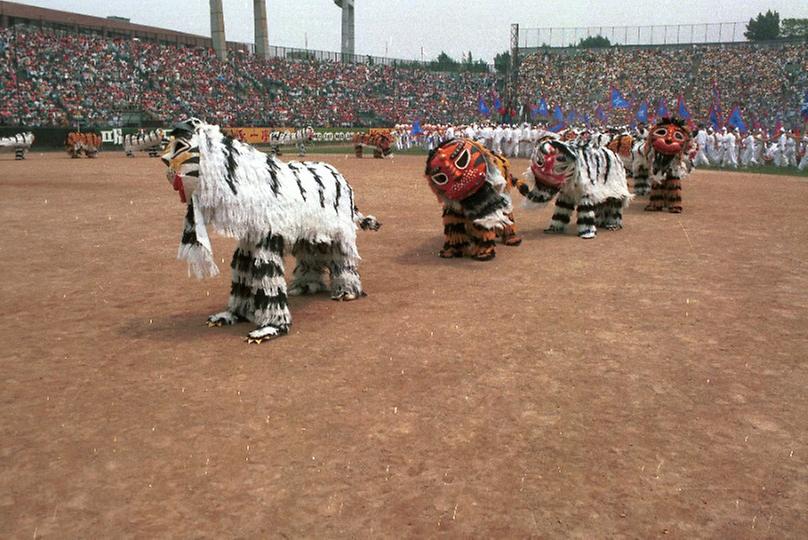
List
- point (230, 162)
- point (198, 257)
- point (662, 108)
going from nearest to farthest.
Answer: point (198, 257)
point (230, 162)
point (662, 108)

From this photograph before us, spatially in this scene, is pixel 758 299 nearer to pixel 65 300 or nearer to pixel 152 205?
pixel 65 300

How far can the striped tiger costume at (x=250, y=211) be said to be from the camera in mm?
5660

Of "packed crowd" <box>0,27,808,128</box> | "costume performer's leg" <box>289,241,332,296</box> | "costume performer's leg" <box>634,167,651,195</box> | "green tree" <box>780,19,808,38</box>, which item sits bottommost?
"costume performer's leg" <box>289,241,332,296</box>

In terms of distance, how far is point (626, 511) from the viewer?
3.23 metres

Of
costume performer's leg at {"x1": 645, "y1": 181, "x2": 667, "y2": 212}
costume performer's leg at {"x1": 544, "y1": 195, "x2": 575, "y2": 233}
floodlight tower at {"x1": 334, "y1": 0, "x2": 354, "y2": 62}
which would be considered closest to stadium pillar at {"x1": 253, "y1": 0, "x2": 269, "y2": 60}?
floodlight tower at {"x1": 334, "y1": 0, "x2": 354, "y2": 62}

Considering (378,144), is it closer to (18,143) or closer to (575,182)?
(18,143)

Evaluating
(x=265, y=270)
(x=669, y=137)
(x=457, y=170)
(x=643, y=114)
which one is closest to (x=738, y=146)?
(x=643, y=114)

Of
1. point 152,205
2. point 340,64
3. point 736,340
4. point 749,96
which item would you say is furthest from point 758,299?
point 340,64

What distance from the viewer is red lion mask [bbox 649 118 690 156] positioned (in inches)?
508

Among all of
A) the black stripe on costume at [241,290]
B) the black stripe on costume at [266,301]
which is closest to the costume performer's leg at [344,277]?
the black stripe on costume at [241,290]

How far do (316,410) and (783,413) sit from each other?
9.95 feet

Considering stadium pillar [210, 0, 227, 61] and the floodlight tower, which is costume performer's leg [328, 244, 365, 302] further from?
the floodlight tower

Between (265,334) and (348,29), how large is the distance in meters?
56.5

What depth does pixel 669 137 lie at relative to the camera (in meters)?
13.0
